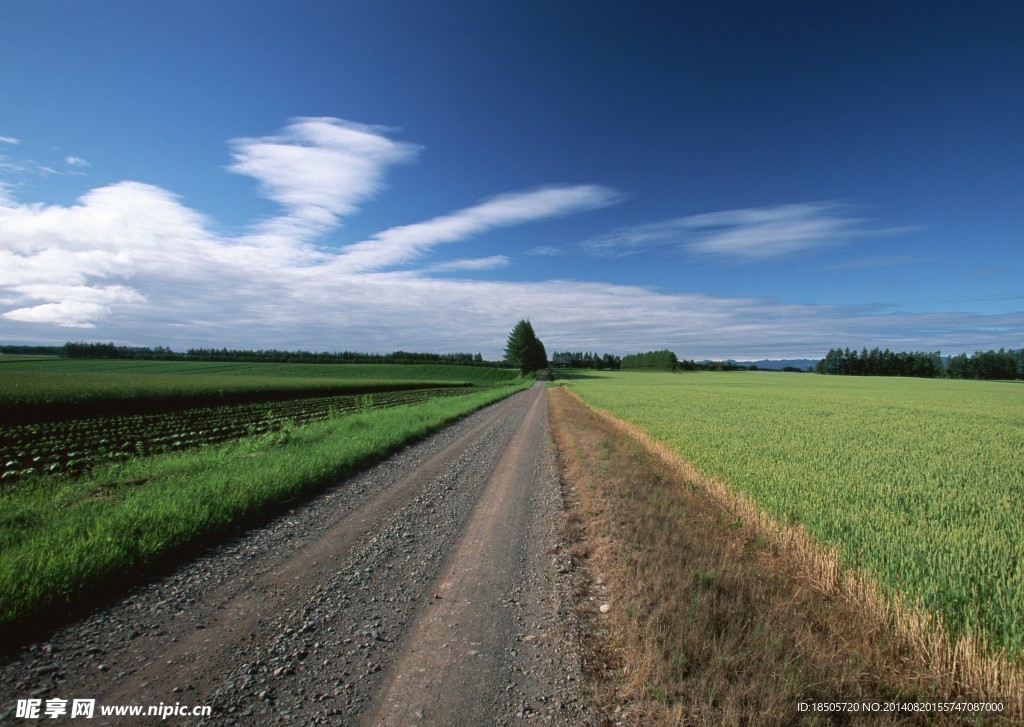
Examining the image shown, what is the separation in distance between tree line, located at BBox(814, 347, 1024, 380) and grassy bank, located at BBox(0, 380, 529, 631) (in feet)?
537

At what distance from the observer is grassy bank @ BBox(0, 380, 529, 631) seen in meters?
4.68

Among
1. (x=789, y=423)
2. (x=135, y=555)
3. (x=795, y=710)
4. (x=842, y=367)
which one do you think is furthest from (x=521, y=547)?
(x=842, y=367)

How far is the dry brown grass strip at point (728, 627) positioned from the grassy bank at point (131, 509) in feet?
19.7

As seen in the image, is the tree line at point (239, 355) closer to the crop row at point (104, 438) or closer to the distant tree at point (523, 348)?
the distant tree at point (523, 348)


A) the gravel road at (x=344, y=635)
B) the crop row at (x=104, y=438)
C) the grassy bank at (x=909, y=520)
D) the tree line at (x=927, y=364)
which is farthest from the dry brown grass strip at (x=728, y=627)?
the tree line at (x=927, y=364)

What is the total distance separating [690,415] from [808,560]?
57.7 feet

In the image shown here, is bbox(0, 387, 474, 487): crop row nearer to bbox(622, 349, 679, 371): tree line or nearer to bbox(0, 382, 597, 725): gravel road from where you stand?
bbox(0, 382, 597, 725): gravel road

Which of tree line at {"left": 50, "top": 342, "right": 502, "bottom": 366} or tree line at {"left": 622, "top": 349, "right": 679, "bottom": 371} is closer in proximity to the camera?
tree line at {"left": 50, "top": 342, "right": 502, "bottom": 366}

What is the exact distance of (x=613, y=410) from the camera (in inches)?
1072

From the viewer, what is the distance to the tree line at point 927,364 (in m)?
120

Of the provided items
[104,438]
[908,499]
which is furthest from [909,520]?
[104,438]

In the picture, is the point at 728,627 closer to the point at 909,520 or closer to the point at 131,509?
the point at 909,520

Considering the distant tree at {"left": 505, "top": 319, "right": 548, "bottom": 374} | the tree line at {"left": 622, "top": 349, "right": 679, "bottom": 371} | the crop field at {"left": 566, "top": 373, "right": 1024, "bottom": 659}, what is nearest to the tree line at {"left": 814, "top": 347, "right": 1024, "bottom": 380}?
the tree line at {"left": 622, "top": 349, "right": 679, "bottom": 371}

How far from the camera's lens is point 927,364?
128375 mm
